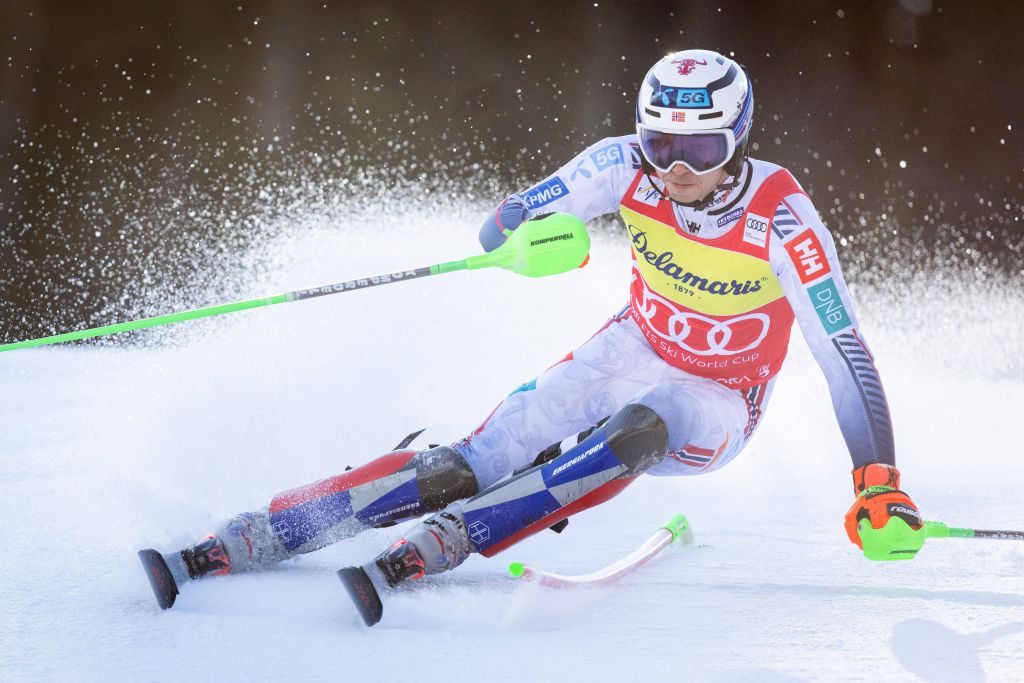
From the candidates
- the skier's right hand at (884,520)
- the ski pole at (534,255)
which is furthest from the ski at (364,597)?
the skier's right hand at (884,520)

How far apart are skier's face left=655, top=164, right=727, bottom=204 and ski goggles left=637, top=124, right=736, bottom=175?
2cm

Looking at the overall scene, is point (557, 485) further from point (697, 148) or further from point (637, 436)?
point (697, 148)

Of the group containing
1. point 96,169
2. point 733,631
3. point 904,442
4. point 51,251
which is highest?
point 96,169

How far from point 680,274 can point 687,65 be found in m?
0.52

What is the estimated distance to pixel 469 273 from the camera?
529 cm

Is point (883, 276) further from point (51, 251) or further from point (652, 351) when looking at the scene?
point (51, 251)

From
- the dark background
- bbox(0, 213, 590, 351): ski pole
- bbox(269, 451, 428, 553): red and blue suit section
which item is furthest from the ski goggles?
the dark background

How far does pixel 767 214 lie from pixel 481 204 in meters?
3.97

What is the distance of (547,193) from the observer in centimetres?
267

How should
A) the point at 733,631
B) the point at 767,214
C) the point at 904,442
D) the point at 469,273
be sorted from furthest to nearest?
the point at 469,273
the point at 904,442
the point at 767,214
the point at 733,631

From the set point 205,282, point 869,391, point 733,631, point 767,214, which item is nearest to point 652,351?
point 767,214

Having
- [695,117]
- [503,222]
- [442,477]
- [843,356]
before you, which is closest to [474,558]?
[442,477]

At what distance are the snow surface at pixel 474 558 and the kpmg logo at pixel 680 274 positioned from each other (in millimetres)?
742

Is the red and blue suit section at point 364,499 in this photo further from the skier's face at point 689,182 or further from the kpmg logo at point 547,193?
the skier's face at point 689,182
